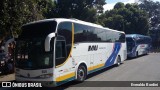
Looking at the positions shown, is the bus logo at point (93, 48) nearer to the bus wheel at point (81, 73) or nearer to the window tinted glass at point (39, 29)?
the bus wheel at point (81, 73)

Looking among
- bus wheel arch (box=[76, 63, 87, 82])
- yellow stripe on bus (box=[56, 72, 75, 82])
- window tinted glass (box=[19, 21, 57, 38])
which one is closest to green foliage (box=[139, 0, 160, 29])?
bus wheel arch (box=[76, 63, 87, 82])

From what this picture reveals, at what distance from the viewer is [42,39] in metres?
9.53

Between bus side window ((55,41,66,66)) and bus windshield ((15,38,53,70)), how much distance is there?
38 centimetres

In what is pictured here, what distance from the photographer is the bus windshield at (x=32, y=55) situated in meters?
9.41

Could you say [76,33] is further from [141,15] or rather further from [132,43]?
[141,15]

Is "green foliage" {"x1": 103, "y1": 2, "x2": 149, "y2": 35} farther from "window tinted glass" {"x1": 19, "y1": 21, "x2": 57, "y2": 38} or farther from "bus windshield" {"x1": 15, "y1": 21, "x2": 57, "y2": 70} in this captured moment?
"bus windshield" {"x1": 15, "y1": 21, "x2": 57, "y2": 70}

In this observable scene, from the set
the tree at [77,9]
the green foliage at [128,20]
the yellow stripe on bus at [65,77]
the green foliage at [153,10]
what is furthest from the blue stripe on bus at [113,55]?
the green foliage at [153,10]

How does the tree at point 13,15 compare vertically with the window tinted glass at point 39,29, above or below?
above

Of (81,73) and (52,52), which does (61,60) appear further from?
(81,73)

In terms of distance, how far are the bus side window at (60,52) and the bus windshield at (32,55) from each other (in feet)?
1.26

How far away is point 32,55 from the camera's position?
31.6 ft

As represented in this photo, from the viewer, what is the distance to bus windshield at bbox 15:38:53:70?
941cm

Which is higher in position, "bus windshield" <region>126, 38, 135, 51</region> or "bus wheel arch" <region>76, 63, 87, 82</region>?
"bus windshield" <region>126, 38, 135, 51</region>

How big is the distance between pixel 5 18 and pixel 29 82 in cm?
388
